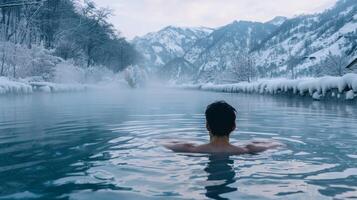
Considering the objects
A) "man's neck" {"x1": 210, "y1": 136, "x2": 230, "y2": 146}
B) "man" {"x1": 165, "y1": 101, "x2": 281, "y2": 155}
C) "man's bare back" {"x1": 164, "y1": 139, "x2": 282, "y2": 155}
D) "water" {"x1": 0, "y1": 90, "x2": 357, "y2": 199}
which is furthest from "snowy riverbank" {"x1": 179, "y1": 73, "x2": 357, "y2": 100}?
"man's neck" {"x1": 210, "y1": 136, "x2": 230, "y2": 146}

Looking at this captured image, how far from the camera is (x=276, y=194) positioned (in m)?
3.38

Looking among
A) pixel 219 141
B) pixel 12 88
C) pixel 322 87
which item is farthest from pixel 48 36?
pixel 219 141

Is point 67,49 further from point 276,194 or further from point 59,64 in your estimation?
point 276,194

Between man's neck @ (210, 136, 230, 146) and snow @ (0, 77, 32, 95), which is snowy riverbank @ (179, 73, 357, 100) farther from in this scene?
snow @ (0, 77, 32, 95)

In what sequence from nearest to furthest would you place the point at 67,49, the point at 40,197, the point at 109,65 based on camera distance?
the point at 40,197 → the point at 67,49 → the point at 109,65

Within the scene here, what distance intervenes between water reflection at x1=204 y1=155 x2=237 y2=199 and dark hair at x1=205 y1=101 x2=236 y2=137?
377 mm

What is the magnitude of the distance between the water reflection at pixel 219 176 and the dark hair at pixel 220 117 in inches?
14.8

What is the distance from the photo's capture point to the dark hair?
500 centimetres

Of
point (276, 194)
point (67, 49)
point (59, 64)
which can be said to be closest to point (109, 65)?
point (67, 49)

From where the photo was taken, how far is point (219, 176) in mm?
4051

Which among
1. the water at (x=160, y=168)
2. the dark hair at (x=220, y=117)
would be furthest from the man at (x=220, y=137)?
the water at (x=160, y=168)

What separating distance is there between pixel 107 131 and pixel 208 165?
392 centimetres

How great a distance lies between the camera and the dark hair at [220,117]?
5004mm

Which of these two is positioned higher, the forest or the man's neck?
the forest
